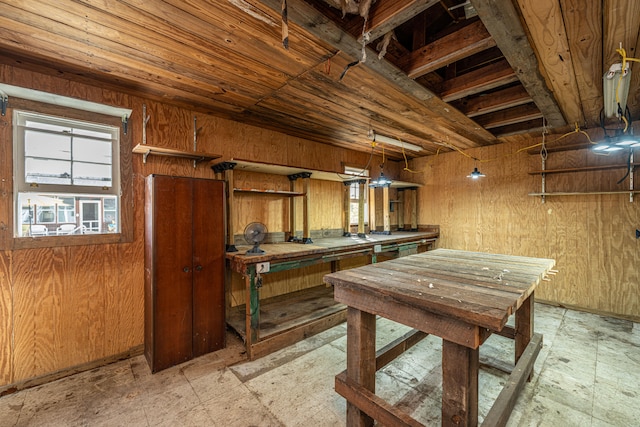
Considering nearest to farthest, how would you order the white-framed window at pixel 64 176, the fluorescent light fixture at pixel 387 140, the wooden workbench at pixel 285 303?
the white-framed window at pixel 64 176, the wooden workbench at pixel 285 303, the fluorescent light fixture at pixel 387 140

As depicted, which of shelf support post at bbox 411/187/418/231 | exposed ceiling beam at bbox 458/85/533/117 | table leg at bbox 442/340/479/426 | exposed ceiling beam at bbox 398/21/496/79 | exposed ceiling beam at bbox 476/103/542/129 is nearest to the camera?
table leg at bbox 442/340/479/426

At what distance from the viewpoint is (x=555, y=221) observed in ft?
12.5

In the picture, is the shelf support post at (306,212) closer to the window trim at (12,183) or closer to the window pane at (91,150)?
the window trim at (12,183)

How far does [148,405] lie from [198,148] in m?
2.37

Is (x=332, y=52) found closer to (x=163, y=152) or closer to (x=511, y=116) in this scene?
(x=163, y=152)

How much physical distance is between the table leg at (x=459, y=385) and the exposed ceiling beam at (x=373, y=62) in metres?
1.85

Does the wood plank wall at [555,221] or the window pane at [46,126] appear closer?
the window pane at [46,126]

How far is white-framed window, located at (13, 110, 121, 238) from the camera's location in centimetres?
208

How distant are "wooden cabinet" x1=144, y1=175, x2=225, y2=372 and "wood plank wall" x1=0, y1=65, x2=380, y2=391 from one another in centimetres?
22

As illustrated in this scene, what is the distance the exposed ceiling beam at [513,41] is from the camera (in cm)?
140

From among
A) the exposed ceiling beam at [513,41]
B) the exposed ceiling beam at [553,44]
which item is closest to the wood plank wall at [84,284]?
the exposed ceiling beam at [513,41]

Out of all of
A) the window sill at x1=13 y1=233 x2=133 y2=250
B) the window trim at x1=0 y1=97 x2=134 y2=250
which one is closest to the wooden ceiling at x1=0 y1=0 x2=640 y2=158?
the window trim at x1=0 y1=97 x2=134 y2=250

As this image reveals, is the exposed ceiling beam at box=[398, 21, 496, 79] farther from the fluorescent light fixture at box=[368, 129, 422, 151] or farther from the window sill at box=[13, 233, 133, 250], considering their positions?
the window sill at box=[13, 233, 133, 250]

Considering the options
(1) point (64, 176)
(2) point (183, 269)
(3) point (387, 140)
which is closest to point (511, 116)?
(3) point (387, 140)
